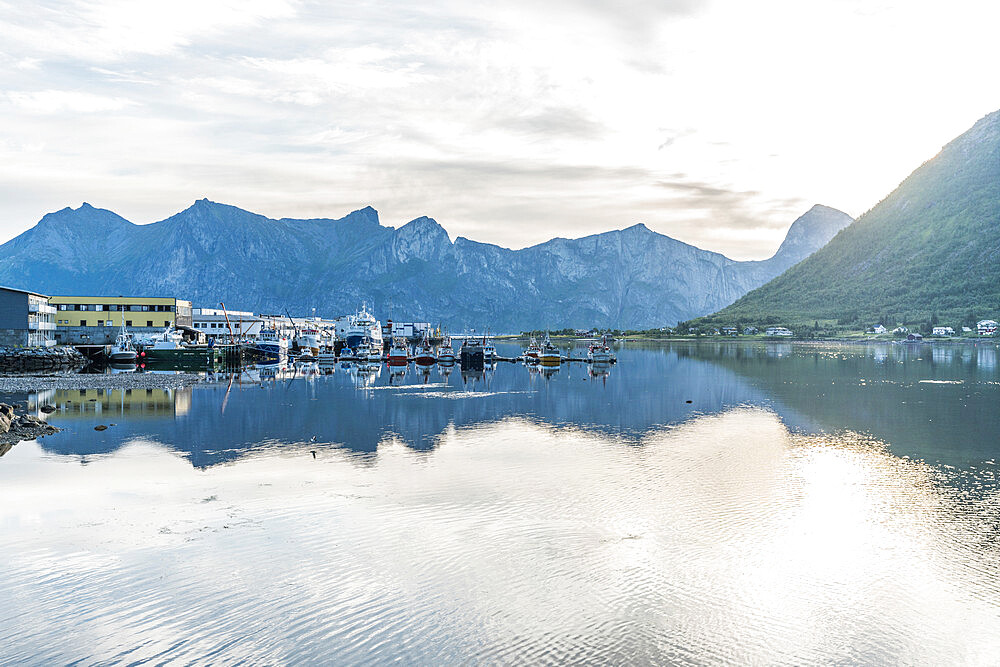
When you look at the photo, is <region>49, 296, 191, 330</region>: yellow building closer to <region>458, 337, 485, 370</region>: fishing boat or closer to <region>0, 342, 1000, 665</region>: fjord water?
<region>458, 337, 485, 370</region>: fishing boat

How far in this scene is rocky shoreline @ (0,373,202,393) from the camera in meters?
89.6

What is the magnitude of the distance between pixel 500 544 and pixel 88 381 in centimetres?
9125

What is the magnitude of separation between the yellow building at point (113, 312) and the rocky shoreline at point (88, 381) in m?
68.7

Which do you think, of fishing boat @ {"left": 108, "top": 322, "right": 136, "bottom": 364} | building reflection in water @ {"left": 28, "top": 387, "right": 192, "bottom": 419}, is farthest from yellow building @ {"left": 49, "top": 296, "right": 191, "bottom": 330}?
building reflection in water @ {"left": 28, "top": 387, "right": 192, "bottom": 419}

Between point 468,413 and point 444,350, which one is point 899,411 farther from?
point 444,350

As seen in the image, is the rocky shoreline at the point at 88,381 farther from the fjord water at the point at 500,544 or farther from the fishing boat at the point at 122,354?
the fjord water at the point at 500,544

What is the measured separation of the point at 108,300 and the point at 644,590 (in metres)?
187

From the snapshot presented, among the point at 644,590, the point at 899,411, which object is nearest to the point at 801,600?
the point at 644,590

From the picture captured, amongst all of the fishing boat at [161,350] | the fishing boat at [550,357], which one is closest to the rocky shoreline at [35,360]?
the fishing boat at [161,350]

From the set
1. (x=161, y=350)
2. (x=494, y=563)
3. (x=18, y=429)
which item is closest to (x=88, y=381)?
(x=161, y=350)

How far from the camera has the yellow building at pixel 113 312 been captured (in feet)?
576

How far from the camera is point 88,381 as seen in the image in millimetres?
99250

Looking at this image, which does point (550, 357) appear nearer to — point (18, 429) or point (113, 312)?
point (113, 312)

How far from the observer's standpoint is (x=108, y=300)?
17950 cm
